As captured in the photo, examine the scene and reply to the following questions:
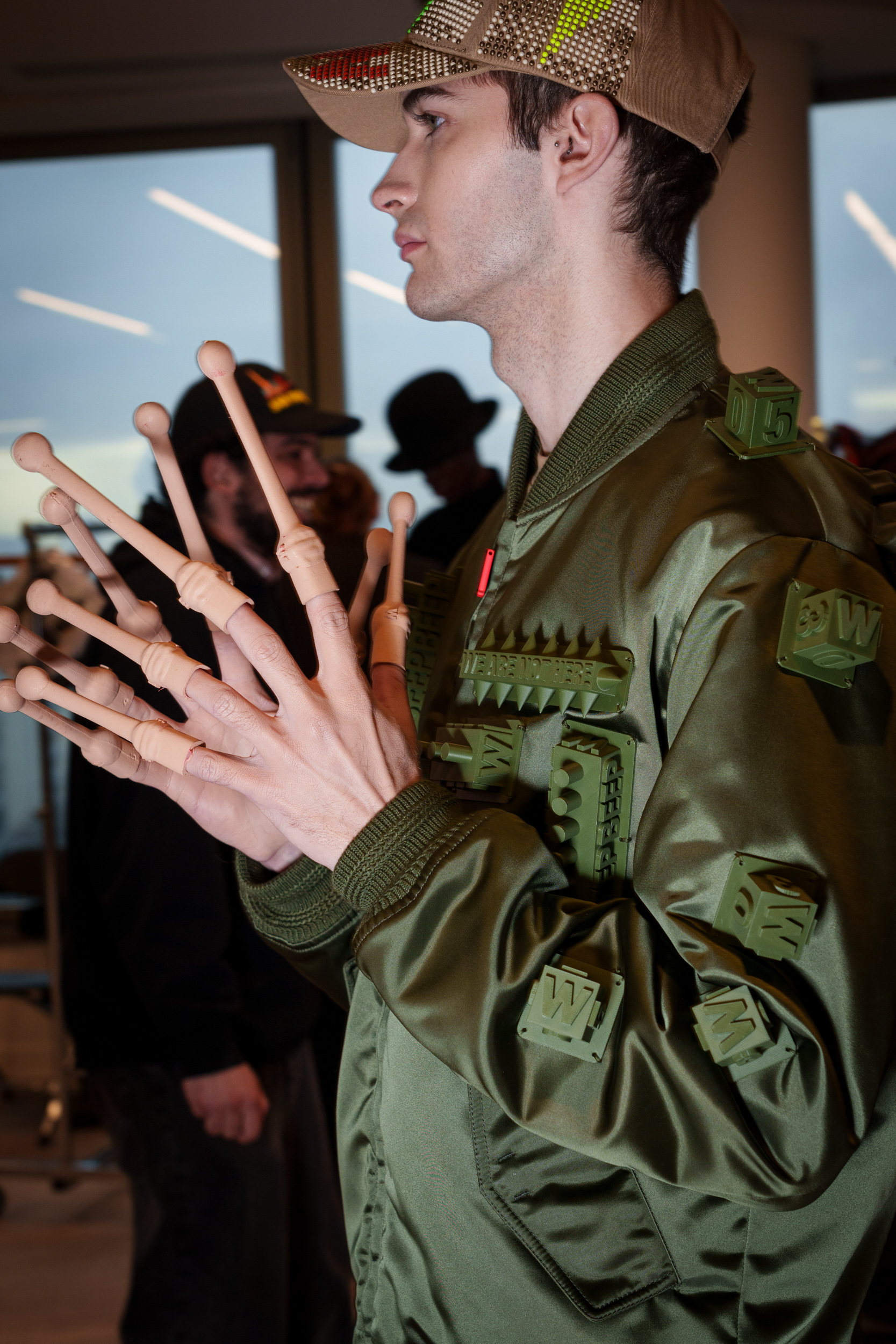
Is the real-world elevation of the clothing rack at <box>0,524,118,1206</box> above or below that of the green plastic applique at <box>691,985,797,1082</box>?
below

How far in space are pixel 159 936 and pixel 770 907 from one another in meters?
1.56

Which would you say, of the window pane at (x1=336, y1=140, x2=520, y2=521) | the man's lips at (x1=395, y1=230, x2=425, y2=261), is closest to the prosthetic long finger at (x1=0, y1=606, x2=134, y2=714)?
the man's lips at (x1=395, y1=230, x2=425, y2=261)

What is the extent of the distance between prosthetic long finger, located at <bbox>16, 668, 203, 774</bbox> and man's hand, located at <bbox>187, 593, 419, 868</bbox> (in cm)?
1

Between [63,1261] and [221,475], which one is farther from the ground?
[221,475]

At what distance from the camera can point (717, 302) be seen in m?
4.03

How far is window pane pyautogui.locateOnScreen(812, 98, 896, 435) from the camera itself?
446 centimetres

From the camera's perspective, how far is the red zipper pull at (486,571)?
1.09m

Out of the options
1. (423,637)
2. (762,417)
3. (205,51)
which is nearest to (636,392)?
(762,417)

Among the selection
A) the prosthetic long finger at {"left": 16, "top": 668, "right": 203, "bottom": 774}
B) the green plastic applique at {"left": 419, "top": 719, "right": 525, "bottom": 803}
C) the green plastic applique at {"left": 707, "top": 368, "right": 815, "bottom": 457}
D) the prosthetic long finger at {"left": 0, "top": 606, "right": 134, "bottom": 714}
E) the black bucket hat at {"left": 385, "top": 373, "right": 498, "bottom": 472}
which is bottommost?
the green plastic applique at {"left": 419, "top": 719, "right": 525, "bottom": 803}

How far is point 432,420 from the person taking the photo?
3.53m

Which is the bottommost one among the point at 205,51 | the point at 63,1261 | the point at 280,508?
the point at 63,1261

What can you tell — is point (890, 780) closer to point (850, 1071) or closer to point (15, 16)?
point (850, 1071)

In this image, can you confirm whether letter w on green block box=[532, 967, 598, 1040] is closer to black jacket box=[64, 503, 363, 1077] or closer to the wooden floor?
black jacket box=[64, 503, 363, 1077]

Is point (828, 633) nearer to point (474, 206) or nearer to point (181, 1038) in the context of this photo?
point (474, 206)
